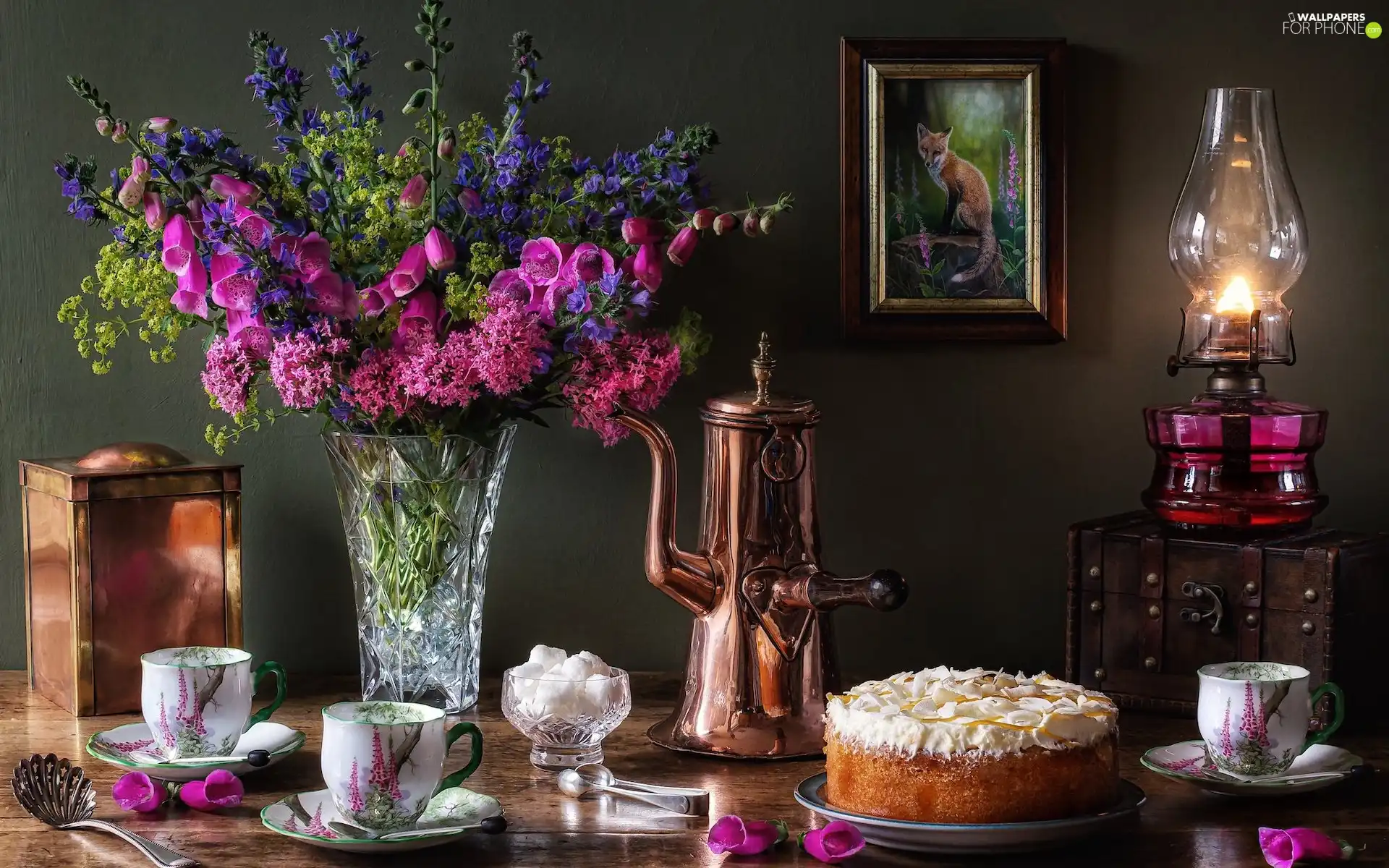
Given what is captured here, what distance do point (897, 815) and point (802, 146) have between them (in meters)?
0.82

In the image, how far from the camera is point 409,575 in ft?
4.40

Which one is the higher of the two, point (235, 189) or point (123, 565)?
point (235, 189)

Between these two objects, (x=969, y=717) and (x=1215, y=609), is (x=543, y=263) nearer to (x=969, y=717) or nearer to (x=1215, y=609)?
(x=969, y=717)

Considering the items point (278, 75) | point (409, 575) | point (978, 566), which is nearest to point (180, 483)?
point (409, 575)

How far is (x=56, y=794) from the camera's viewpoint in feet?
3.46

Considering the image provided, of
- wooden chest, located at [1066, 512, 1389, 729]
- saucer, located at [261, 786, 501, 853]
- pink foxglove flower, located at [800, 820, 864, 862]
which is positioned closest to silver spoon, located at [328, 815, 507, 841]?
saucer, located at [261, 786, 501, 853]

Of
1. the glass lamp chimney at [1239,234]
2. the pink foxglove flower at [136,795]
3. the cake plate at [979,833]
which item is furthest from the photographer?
the glass lamp chimney at [1239,234]

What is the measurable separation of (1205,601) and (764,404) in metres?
0.47

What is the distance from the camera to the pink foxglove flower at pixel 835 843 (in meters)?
0.98

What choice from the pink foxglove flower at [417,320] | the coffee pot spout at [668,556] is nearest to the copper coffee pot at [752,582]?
the coffee pot spout at [668,556]

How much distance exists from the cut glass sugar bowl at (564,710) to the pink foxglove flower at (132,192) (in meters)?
0.52

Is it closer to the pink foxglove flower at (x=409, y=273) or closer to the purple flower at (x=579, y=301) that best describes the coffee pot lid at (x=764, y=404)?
the purple flower at (x=579, y=301)

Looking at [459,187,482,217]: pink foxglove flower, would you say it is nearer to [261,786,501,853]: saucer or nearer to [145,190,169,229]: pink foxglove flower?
[145,190,169,229]: pink foxglove flower

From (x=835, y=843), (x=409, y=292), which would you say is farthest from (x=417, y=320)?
(x=835, y=843)
